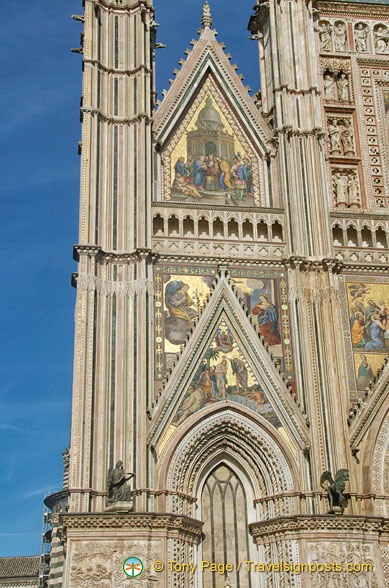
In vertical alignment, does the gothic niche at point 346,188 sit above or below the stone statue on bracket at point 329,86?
below

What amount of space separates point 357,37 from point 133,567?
1477cm

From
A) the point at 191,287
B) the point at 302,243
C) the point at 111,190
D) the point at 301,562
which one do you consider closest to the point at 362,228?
the point at 302,243

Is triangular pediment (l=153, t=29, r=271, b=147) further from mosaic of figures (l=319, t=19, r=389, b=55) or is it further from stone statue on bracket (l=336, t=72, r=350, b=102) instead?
mosaic of figures (l=319, t=19, r=389, b=55)

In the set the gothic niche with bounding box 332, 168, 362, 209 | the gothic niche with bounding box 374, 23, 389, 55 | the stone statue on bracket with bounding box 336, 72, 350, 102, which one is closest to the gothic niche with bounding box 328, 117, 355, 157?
the gothic niche with bounding box 332, 168, 362, 209

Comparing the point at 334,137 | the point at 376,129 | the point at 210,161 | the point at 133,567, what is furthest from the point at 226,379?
the point at 376,129

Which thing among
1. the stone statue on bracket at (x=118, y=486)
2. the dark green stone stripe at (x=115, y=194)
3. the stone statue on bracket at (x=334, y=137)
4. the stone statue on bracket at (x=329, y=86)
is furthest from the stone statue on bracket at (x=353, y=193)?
the stone statue on bracket at (x=118, y=486)

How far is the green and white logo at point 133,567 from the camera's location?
14.7 metres

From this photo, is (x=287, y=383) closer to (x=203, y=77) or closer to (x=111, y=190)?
(x=111, y=190)

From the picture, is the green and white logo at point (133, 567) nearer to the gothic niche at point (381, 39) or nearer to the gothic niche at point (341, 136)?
the gothic niche at point (341, 136)

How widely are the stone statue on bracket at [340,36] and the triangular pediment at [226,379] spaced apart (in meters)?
8.48

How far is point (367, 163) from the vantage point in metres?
21.0

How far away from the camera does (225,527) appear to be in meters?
16.5

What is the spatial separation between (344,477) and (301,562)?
168cm

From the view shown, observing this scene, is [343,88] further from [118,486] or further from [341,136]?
[118,486]
